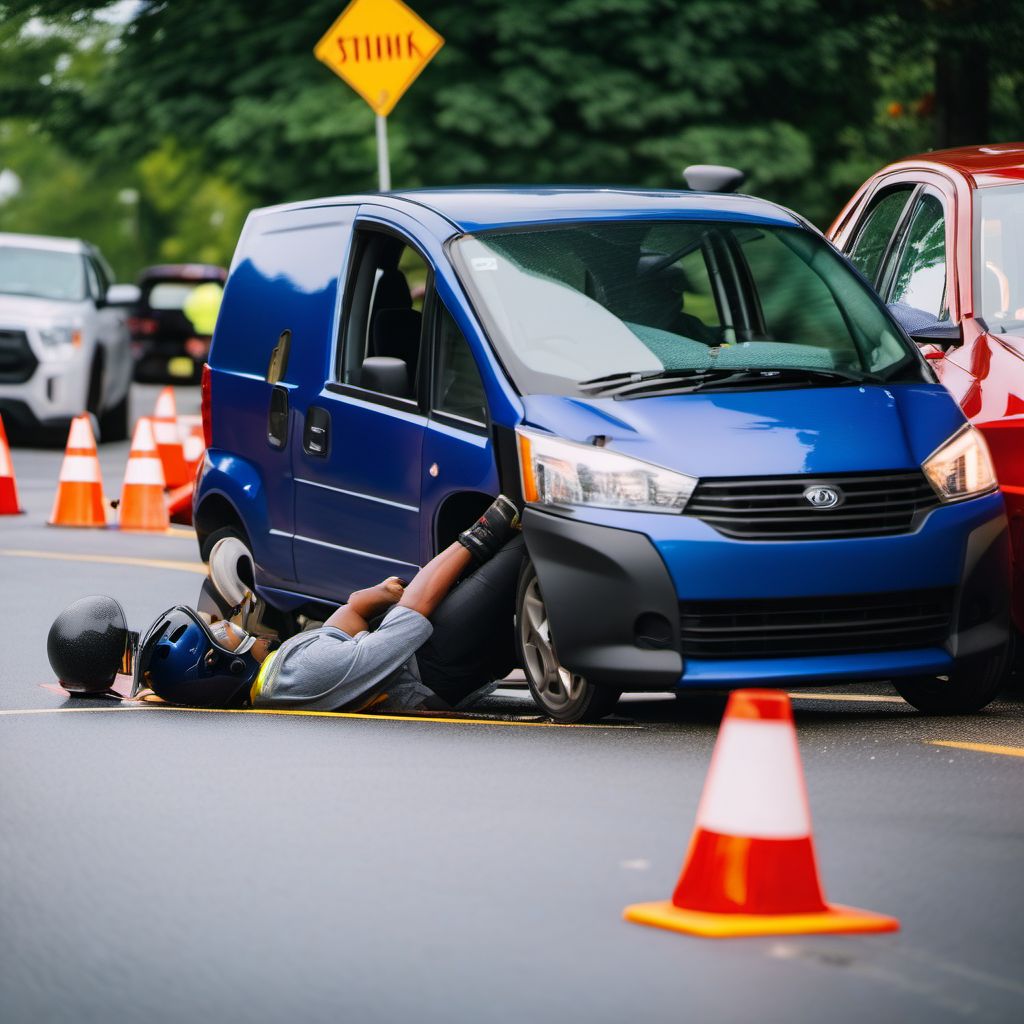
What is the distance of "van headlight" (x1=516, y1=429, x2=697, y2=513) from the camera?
25.5ft

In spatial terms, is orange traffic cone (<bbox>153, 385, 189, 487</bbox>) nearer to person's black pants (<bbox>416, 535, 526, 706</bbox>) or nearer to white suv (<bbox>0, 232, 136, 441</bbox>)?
white suv (<bbox>0, 232, 136, 441</bbox>)

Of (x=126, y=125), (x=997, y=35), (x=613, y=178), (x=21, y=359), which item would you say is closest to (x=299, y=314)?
(x=997, y=35)

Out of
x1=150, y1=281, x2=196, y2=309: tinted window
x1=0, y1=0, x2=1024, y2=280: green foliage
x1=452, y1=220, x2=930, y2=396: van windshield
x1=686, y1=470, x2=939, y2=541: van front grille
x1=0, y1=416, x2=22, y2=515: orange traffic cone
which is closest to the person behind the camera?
x1=686, y1=470, x2=939, y2=541: van front grille

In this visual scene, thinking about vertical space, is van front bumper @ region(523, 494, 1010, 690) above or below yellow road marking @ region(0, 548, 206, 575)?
above

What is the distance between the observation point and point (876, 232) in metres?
10.5

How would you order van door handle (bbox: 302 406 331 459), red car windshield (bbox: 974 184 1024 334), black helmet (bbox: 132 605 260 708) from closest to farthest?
black helmet (bbox: 132 605 260 708)
red car windshield (bbox: 974 184 1024 334)
van door handle (bbox: 302 406 331 459)

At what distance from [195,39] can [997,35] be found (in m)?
11.8

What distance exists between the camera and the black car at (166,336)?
40.1m

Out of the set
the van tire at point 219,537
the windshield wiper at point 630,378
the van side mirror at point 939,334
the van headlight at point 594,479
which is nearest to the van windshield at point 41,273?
the van tire at point 219,537

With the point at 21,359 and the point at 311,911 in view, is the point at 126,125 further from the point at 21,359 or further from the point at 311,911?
the point at 311,911

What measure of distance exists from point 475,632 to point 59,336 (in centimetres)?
1467

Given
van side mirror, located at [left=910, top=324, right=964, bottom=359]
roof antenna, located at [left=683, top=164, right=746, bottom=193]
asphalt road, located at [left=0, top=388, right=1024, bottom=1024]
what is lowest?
asphalt road, located at [left=0, top=388, right=1024, bottom=1024]

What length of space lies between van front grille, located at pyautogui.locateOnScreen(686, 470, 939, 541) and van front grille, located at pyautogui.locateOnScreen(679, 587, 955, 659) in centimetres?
21

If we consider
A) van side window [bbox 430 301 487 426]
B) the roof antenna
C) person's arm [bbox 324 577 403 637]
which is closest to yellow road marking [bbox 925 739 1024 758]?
van side window [bbox 430 301 487 426]
